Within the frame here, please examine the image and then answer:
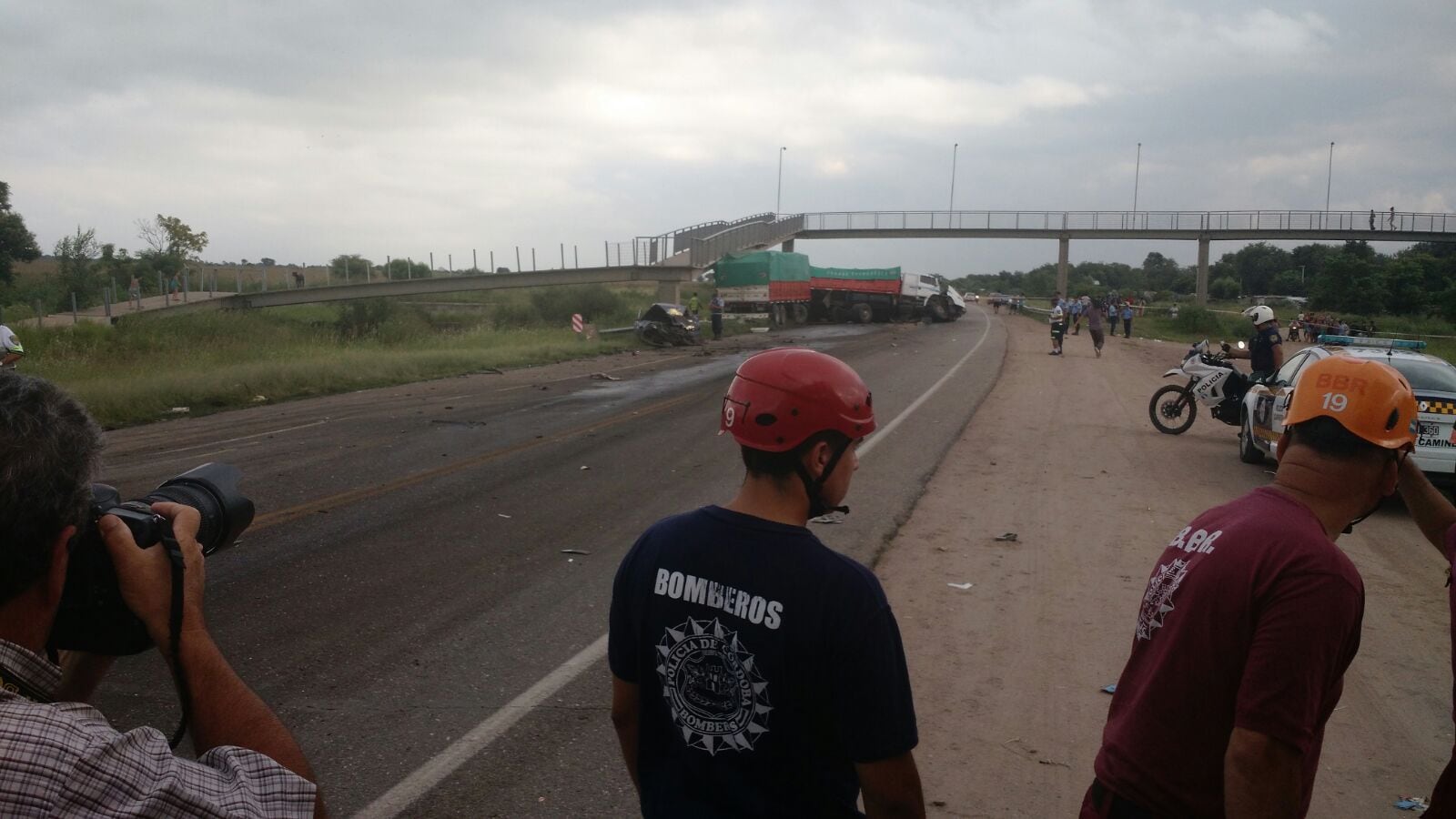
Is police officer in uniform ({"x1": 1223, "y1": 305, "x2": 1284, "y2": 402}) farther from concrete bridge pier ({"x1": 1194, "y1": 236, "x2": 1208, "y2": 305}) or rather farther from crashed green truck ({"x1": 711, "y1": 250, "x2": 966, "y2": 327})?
concrete bridge pier ({"x1": 1194, "y1": 236, "x2": 1208, "y2": 305})

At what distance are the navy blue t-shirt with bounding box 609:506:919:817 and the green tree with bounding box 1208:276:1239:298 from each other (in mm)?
108985

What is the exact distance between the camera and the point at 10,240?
140ft

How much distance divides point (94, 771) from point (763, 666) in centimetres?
114

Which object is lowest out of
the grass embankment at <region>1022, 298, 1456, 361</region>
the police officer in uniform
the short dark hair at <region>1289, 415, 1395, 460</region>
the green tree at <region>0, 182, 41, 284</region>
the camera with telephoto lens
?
the grass embankment at <region>1022, 298, 1456, 361</region>

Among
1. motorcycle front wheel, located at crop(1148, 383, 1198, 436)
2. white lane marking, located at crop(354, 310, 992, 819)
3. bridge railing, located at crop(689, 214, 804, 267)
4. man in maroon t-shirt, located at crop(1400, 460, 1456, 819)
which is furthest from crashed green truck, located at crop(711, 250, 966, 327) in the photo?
man in maroon t-shirt, located at crop(1400, 460, 1456, 819)

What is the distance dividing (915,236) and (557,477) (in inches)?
2806

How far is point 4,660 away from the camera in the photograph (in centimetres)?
165

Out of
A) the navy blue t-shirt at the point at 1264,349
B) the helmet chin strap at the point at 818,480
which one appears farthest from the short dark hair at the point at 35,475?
the navy blue t-shirt at the point at 1264,349

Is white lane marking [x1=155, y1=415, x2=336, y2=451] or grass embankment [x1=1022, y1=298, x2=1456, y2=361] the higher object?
white lane marking [x1=155, y1=415, x2=336, y2=451]

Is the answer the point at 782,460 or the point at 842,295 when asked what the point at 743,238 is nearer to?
the point at 842,295

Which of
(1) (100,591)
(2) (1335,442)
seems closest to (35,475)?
(1) (100,591)

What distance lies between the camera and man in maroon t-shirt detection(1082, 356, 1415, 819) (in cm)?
213

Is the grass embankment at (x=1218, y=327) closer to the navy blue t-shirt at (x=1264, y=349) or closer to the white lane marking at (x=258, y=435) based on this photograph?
the navy blue t-shirt at (x=1264, y=349)

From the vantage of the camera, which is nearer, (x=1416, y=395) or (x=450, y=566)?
(x=450, y=566)
